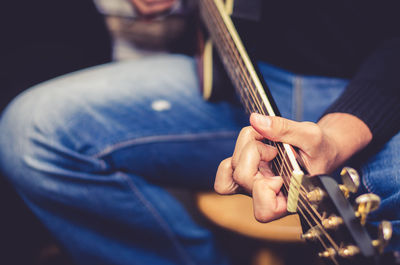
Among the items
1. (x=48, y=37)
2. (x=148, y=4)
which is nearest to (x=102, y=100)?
(x=48, y=37)

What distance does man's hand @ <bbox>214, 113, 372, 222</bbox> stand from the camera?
0.32 metres

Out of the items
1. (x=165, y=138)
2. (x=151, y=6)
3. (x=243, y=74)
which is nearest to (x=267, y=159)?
(x=243, y=74)

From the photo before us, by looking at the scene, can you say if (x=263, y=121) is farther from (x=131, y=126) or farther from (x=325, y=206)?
(x=131, y=126)

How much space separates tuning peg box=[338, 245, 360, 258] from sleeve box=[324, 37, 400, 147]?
0.82 ft

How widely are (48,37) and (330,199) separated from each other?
0.84m

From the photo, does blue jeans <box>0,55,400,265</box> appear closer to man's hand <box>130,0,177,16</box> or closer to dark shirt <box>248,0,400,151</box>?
dark shirt <box>248,0,400,151</box>

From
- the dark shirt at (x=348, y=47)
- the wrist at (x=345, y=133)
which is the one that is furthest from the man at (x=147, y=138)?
the wrist at (x=345, y=133)

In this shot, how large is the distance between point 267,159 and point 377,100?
0.84ft

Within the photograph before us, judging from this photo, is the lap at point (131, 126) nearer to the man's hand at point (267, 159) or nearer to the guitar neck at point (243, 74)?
the guitar neck at point (243, 74)

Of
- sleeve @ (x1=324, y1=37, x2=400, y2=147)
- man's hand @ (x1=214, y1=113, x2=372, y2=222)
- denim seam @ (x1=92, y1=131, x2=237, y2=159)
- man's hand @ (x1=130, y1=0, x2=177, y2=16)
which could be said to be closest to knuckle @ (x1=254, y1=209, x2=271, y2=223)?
man's hand @ (x1=214, y1=113, x2=372, y2=222)

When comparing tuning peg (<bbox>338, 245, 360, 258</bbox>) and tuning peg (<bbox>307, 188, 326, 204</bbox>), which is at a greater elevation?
tuning peg (<bbox>307, 188, 326, 204</bbox>)

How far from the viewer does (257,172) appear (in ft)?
1.12

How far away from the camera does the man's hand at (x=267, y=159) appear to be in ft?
1.06

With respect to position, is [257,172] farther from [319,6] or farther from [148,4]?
[148,4]
